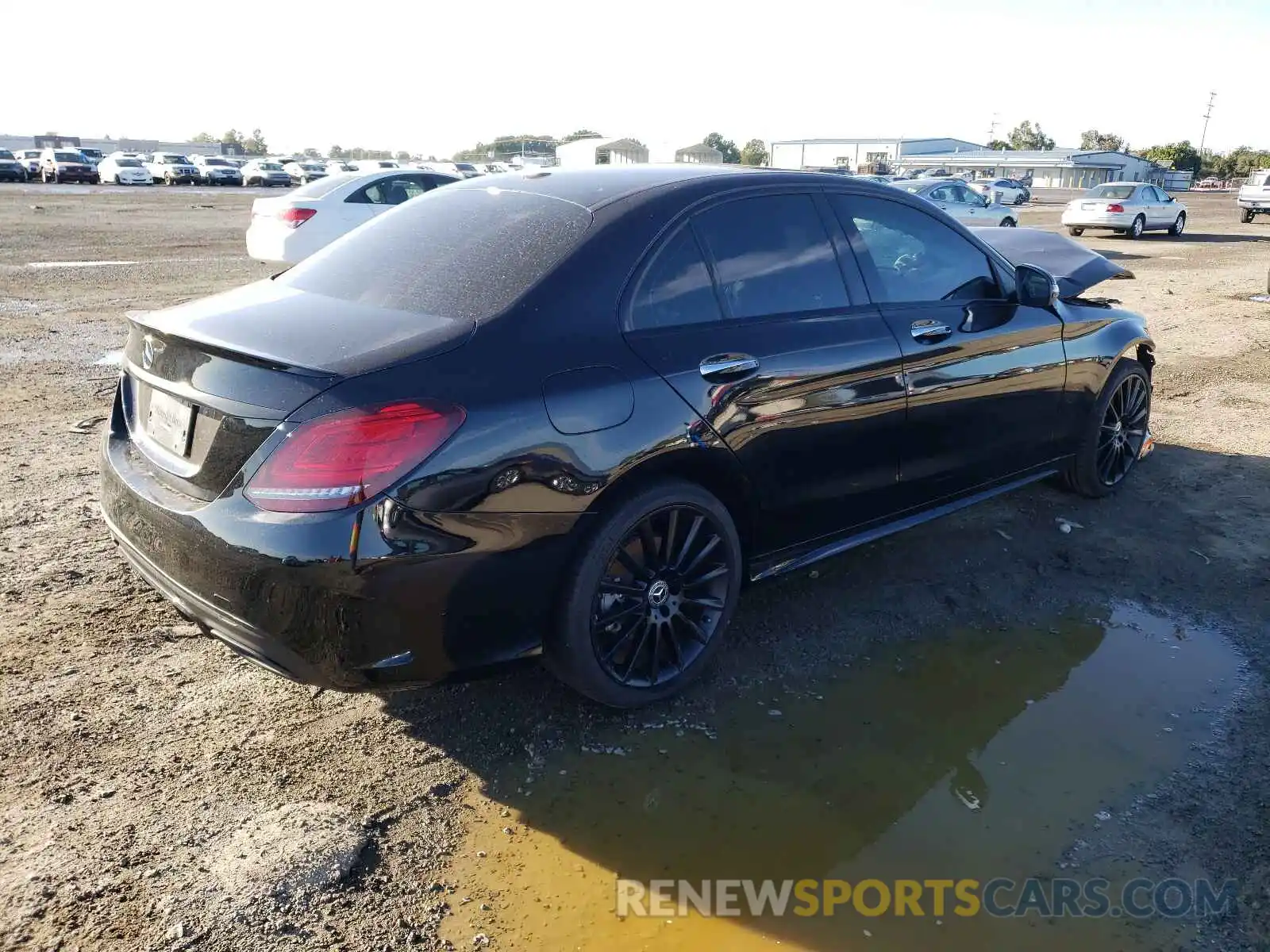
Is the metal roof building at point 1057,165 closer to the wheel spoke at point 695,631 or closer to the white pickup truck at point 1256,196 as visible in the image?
the white pickup truck at point 1256,196

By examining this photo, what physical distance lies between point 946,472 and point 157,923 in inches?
133

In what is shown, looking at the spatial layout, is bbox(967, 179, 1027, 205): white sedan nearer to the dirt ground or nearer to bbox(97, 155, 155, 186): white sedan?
the dirt ground

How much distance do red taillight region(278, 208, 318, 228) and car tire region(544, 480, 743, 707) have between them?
36.3ft

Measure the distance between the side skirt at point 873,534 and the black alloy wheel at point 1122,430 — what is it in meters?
0.74

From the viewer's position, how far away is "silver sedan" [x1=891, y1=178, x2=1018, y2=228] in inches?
896

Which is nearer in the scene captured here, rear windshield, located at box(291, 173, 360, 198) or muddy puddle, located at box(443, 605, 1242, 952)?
muddy puddle, located at box(443, 605, 1242, 952)

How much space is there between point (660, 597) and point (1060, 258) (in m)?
4.06

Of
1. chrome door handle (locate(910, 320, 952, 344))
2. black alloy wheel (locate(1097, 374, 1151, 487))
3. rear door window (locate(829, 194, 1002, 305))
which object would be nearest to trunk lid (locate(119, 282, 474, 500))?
rear door window (locate(829, 194, 1002, 305))

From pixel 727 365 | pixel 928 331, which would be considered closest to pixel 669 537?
pixel 727 365

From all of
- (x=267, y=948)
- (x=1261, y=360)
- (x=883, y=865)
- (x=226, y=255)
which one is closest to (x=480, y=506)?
(x=267, y=948)

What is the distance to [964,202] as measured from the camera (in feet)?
76.1

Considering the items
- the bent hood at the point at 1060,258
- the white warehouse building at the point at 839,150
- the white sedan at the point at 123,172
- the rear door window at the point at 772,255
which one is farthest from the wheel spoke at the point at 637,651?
the white warehouse building at the point at 839,150

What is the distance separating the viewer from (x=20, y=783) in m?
2.90

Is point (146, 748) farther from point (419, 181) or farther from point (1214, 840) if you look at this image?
point (419, 181)
